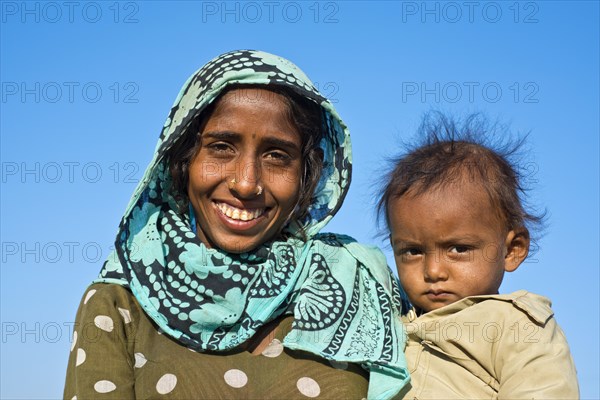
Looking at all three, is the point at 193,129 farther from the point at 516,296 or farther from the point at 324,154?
the point at 516,296

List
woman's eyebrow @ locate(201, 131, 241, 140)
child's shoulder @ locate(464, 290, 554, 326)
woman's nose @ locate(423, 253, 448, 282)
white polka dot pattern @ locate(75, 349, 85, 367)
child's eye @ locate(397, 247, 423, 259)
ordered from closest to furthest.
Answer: white polka dot pattern @ locate(75, 349, 85, 367) → child's shoulder @ locate(464, 290, 554, 326) → woman's eyebrow @ locate(201, 131, 241, 140) → woman's nose @ locate(423, 253, 448, 282) → child's eye @ locate(397, 247, 423, 259)

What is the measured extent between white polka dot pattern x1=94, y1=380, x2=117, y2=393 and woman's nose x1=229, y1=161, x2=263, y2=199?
0.90 m

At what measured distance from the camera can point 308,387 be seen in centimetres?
310

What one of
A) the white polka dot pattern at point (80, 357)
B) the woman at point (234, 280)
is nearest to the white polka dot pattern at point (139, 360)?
the woman at point (234, 280)

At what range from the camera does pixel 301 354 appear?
10.5 feet

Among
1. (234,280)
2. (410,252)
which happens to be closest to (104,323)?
(234,280)

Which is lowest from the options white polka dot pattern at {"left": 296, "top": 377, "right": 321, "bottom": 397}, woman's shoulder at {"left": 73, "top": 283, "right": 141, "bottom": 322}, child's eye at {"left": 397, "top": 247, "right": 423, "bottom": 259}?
white polka dot pattern at {"left": 296, "top": 377, "right": 321, "bottom": 397}

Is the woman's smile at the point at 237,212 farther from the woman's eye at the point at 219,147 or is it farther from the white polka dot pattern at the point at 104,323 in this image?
the white polka dot pattern at the point at 104,323

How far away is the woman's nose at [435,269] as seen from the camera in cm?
333

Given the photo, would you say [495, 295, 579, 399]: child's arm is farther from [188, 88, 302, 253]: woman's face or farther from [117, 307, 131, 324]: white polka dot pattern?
[117, 307, 131, 324]: white polka dot pattern

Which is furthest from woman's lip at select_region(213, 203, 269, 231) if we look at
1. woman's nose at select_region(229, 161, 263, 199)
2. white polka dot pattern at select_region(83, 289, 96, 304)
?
white polka dot pattern at select_region(83, 289, 96, 304)

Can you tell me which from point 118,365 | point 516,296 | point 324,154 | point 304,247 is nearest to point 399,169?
point 324,154

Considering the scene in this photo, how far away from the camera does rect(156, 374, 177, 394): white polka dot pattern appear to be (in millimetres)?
3018

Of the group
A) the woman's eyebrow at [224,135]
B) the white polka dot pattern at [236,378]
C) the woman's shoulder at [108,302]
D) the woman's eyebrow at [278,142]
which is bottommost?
the white polka dot pattern at [236,378]
